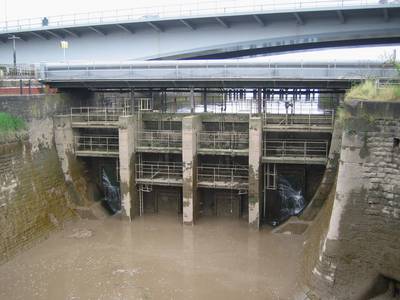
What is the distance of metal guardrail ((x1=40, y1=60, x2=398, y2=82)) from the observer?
17.2m

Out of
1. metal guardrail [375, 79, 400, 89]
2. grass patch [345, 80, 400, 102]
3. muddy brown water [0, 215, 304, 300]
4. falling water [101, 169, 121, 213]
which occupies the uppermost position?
metal guardrail [375, 79, 400, 89]

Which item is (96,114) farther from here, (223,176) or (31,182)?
(223,176)

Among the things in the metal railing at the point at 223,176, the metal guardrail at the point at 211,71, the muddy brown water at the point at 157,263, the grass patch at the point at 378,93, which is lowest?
the muddy brown water at the point at 157,263

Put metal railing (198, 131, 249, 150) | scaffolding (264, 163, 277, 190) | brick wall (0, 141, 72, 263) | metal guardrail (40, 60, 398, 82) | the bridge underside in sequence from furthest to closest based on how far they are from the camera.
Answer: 1. metal railing (198, 131, 249, 150)
2. scaffolding (264, 163, 277, 190)
3. the bridge underside
4. metal guardrail (40, 60, 398, 82)
5. brick wall (0, 141, 72, 263)

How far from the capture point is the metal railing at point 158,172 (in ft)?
60.1

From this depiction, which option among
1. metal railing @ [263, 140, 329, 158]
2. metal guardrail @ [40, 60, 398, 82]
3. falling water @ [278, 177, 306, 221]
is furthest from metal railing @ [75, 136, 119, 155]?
falling water @ [278, 177, 306, 221]

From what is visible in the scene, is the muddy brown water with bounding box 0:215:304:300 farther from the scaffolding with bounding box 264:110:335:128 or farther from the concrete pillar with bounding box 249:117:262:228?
the scaffolding with bounding box 264:110:335:128

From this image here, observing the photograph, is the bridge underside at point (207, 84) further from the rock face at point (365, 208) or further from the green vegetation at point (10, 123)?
the rock face at point (365, 208)

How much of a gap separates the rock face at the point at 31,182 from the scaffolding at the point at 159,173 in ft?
10.6

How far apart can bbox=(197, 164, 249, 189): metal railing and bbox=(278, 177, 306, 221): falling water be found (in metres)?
1.65

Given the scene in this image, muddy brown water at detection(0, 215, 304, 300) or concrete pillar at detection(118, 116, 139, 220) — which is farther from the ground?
concrete pillar at detection(118, 116, 139, 220)

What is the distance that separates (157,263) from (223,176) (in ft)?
18.3

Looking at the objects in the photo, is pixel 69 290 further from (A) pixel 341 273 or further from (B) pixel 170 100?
(B) pixel 170 100

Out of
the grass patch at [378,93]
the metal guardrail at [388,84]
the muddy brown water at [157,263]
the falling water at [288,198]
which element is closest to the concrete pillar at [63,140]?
the muddy brown water at [157,263]
